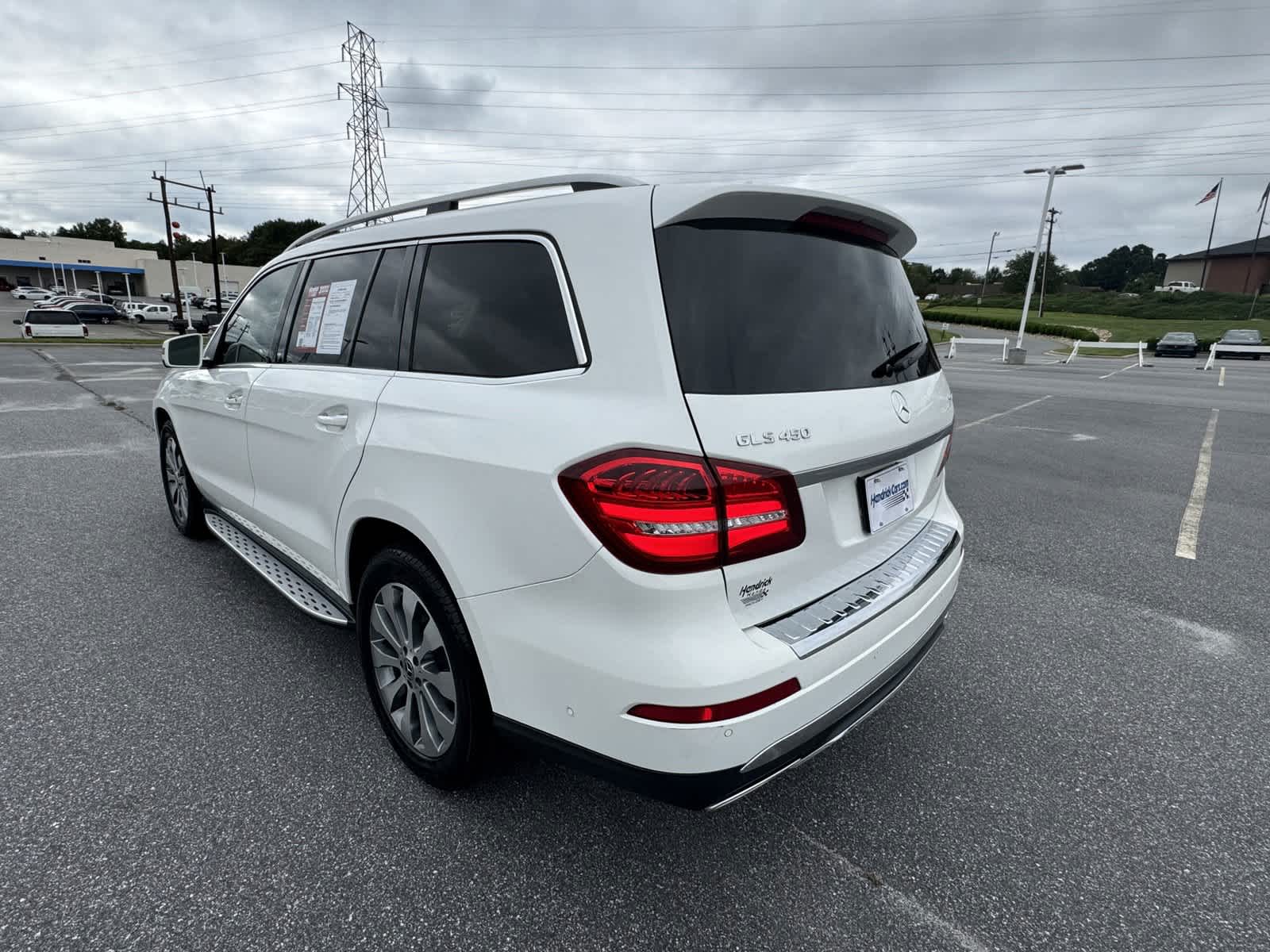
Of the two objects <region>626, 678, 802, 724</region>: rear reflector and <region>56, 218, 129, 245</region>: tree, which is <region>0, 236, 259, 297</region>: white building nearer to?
<region>56, 218, 129, 245</region>: tree

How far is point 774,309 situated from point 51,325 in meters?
42.0

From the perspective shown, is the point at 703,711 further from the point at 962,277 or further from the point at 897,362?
the point at 962,277

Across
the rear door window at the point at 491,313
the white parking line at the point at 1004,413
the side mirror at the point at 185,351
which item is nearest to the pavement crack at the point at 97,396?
the side mirror at the point at 185,351

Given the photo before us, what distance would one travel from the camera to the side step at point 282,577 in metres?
2.67

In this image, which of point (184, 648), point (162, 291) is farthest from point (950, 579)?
point (162, 291)

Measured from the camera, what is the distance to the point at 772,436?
1640 millimetres

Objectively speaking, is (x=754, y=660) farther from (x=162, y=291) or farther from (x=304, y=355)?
(x=162, y=291)

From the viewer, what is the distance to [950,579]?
240 centimetres

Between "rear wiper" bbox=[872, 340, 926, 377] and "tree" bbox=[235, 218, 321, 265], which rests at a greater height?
"tree" bbox=[235, 218, 321, 265]

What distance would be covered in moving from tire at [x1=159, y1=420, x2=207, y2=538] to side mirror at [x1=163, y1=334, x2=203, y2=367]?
1.75 feet

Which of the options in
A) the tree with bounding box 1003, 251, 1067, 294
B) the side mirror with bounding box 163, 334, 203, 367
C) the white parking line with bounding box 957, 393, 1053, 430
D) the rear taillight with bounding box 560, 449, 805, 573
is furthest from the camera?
the tree with bounding box 1003, 251, 1067, 294

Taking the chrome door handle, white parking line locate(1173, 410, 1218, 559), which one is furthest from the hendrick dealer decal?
white parking line locate(1173, 410, 1218, 559)

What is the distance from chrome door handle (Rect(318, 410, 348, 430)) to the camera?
238 cm

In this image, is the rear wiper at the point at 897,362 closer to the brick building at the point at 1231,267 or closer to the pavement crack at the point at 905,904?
the pavement crack at the point at 905,904
